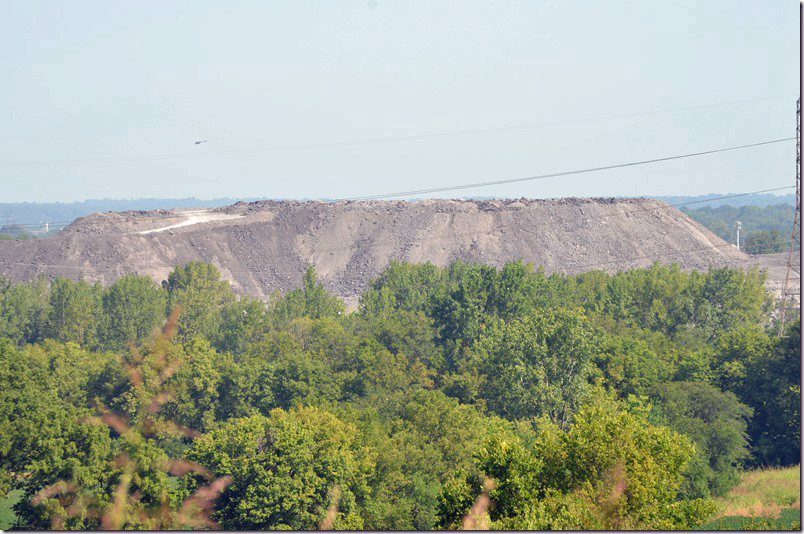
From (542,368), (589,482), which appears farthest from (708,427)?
(589,482)

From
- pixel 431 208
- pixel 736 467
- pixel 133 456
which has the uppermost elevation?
pixel 431 208

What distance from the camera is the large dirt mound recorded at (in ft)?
388

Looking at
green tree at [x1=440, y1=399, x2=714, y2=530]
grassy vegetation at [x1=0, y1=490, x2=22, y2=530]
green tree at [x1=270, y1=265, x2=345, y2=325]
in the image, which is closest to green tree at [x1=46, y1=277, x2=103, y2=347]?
green tree at [x1=270, y1=265, x2=345, y2=325]

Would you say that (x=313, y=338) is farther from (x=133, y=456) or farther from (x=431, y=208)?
(x=431, y=208)

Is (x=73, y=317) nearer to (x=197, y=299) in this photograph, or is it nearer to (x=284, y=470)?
(x=197, y=299)

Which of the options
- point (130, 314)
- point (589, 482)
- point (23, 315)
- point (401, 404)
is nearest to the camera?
point (589, 482)

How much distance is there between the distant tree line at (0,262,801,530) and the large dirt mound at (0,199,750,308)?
2713cm

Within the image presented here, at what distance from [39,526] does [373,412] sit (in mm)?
14141

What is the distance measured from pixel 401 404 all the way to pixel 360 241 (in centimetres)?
7836

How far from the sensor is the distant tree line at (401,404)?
26.9 meters

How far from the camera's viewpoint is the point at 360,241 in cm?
12719

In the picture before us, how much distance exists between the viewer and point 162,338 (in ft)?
213

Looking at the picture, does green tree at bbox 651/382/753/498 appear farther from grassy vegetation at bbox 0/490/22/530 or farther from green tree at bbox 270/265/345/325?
green tree at bbox 270/265/345/325

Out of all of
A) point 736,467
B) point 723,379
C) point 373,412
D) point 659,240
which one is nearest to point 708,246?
point 659,240
